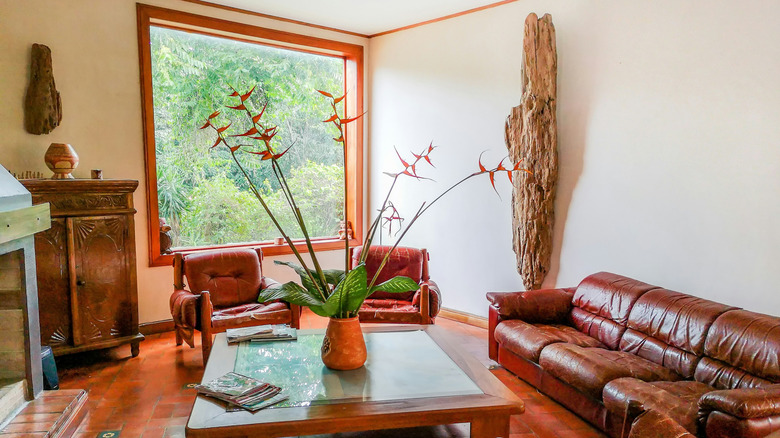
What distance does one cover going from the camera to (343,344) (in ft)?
8.00

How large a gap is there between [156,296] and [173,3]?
8.47ft

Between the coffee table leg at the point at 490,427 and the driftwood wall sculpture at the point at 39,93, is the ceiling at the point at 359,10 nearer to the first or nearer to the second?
the driftwood wall sculpture at the point at 39,93

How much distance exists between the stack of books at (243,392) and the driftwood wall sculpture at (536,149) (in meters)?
2.61

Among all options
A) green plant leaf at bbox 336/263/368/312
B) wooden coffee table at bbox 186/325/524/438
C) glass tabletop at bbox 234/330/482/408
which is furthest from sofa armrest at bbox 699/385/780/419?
green plant leaf at bbox 336/263/368/312

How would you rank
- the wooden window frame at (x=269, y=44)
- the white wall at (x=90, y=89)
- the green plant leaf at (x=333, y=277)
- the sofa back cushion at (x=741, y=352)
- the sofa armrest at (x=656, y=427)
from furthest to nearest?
the wooden window frame at (x=269, y=44) < the white wall at (x=90, y=89) < the green plant leaf at (x=333, y=277) < the sofa back cushion at (x=741, y=352) < the sofa armrest at (x=656, y=427)

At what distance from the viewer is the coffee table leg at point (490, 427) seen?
7.14ft

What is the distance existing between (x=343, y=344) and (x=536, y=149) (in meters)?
2.45

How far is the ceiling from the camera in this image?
4.44m

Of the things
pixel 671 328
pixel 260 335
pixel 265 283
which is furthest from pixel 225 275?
pixel 671 328

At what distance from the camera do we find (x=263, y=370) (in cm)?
251

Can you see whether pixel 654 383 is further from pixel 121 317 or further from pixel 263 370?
pixel 121 317

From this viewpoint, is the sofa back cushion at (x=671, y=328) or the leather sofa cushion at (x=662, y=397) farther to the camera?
the sofa back cushion at (x=671, y=328)

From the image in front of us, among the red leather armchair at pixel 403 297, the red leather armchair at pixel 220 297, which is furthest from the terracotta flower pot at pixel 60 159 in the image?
the red leather armchair at pixel 403 297

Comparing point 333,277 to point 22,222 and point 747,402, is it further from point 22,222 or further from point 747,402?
point 747,402
